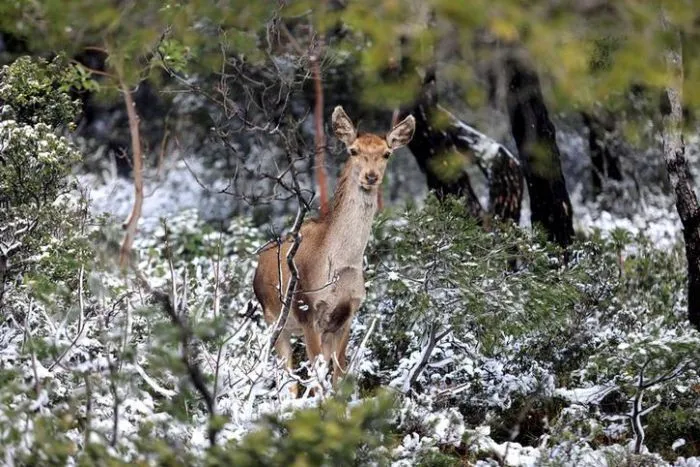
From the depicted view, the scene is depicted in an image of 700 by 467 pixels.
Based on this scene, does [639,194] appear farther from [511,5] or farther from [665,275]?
[511,5]

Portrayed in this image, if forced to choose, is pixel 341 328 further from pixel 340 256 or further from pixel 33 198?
pixel 33 198

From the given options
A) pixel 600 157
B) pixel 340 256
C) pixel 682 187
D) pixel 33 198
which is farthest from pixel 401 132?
pixel 600 157

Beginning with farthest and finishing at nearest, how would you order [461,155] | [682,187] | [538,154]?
[461,155] → [538,154] → [682,187]

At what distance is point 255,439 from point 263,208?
13.4 metres

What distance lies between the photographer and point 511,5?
5.57m

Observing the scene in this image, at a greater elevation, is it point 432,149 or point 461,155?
point 432,149

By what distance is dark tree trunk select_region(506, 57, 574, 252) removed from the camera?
1308 cm

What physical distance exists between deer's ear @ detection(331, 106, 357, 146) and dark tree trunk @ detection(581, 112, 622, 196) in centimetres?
987

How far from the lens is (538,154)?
43.0 ft

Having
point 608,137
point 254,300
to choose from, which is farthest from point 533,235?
point 608,137

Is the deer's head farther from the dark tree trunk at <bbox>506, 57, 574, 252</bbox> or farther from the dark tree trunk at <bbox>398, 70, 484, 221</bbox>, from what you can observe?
the dark tree trunk at <bbox>398, 70, 484, 221</bbox>

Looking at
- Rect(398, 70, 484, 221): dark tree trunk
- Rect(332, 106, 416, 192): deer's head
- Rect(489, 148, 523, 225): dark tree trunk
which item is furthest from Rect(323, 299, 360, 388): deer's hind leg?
Rect(489, 148, 523, 225): dark tree trunk

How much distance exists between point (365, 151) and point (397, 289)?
49.9 inches

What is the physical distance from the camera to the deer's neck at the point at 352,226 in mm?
9648
